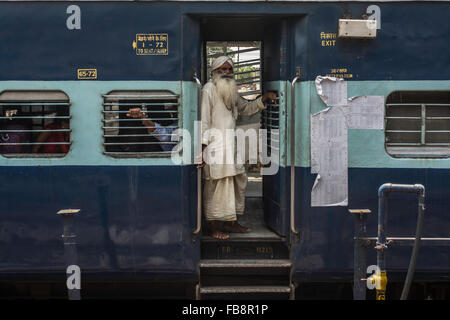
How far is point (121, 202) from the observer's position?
4.56m

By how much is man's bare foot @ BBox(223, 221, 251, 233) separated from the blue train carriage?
0.47m

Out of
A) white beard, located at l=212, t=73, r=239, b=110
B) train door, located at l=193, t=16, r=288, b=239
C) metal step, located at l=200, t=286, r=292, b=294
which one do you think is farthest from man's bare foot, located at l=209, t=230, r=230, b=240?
white beard, located at l=212, t=73, r=239, b=110

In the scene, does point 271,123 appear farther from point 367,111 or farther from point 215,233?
point 215,233

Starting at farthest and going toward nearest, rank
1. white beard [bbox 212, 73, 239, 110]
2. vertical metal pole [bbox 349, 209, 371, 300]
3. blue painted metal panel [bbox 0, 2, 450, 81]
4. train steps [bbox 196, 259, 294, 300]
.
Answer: white beard [bbox 212, 73, 239, 110] → train steps [bbox 196, 259, 294, 300] → blue painted metal panel [bbox 0, 2, 450, 81] → vertical metal pole [bbox 349, 209, 371, 300]

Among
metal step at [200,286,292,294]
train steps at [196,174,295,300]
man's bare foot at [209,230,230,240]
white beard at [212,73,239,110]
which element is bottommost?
metal step at [200,286,292,294]

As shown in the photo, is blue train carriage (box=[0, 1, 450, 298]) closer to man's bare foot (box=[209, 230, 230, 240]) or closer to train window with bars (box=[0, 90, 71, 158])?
train window with bars (box=[0, 90, 71, 158])

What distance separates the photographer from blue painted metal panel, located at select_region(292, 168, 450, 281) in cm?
457

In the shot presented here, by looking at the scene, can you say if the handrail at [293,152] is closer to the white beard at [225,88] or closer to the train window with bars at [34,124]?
A: the white beard at [225,88]

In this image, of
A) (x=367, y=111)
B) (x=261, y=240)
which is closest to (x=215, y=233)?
(x=261, y=240)

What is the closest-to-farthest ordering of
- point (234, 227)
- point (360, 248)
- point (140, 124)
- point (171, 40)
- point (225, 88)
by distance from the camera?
point (360, 248) → point (171, 40) → point (140, 124) → point (225, 88) → point (234, 227)

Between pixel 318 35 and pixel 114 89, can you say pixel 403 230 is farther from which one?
pixel 114 89

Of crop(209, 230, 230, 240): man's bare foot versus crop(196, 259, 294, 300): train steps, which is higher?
crop(209, 230, 230, 240): man's bare foot

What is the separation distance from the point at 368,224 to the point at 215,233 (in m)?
1.38

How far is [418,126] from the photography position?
461 cm
